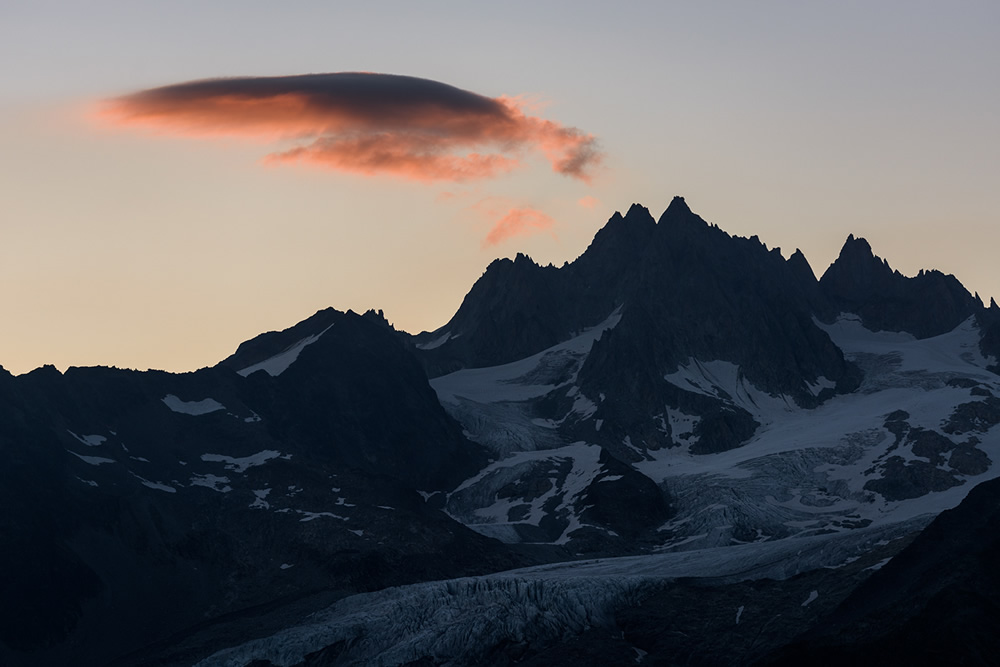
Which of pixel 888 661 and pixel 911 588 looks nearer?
pixel 888 661

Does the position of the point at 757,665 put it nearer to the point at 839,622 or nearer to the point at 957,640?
the point at 839,622

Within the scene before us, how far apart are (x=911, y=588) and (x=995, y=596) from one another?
372 inches

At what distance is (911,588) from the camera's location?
19488cm

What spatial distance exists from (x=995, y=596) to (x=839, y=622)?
1771cm

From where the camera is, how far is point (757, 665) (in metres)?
190

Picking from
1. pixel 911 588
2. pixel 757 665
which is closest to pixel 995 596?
pixel 911 588

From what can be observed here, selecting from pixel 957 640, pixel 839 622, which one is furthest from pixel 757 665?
pixel 957 640

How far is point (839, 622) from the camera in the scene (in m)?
192

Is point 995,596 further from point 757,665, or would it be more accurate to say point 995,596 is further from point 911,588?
point 757,665

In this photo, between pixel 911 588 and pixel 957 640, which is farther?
pixel 911 588

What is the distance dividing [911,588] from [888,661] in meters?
15.8

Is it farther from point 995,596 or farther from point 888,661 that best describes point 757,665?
point 995,596

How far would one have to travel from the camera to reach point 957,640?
180 metres

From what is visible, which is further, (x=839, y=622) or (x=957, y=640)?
(x=839, y=622)
